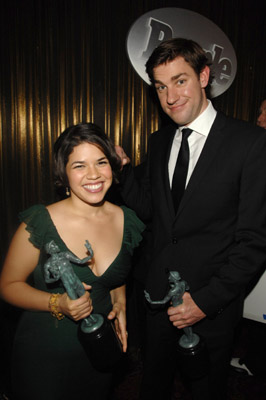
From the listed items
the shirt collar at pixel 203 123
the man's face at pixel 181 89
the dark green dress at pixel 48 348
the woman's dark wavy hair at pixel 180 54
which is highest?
the woman's dark wavy hair at pixel 180 54

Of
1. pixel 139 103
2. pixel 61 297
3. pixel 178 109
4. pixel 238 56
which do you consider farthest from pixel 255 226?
pixel 238 56

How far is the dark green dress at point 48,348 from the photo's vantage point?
140 centimetres

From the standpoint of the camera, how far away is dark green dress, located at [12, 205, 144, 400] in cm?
140

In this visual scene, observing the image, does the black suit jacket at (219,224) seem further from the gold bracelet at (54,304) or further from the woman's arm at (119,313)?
the gold bracelet at (54,304)

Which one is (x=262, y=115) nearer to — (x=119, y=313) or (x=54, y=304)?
(x=119, y=313)

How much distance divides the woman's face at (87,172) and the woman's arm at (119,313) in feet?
1.89

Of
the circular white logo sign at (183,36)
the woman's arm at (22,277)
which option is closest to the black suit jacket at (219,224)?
the woman's arm at (22,277)

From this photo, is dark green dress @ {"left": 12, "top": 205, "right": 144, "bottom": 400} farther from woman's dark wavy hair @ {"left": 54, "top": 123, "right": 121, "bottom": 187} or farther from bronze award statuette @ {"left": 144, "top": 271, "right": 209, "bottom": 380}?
bronze award statuette @ {"left": 144, "top": 271, "right": 209, "bottom": 380}

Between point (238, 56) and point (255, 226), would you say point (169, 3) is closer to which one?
point (238, 56)

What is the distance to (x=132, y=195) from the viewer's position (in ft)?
6.17

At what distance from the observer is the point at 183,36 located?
8.20 feet

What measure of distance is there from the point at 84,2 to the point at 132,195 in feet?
5.34

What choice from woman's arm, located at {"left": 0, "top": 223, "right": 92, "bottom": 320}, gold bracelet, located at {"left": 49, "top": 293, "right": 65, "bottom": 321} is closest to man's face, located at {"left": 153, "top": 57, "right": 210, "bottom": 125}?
woman's arm, located at {"left": 0, "top": 223, "right": 92, "bottom": 320}

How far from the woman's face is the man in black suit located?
0.92ft
